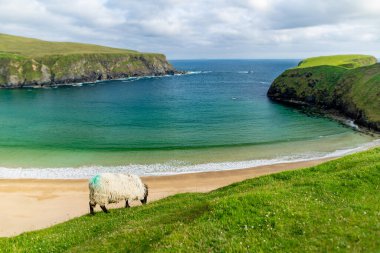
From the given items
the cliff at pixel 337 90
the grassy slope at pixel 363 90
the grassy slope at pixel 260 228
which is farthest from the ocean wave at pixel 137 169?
the grassy slope at pixel 363 90

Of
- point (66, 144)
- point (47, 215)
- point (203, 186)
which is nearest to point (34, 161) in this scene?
point (66, 144)

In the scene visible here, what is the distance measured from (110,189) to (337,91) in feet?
326

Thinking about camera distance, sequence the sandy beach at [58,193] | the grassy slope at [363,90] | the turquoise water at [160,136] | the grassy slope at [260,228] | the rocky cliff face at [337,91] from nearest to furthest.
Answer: the grassy slope at [260,228] → the sandy beach at [58,193] → the turquoise water at [160,136] → the grassy slope at [363,90] → the rocky cliff face at [337,91]

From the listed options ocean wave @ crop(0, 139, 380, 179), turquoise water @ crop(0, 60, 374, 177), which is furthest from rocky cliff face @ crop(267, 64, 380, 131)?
ocean wave @ crop(0, 139, 380, 179)

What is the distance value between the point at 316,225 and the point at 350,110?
88.2 metres

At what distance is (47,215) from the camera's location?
36.5 meters

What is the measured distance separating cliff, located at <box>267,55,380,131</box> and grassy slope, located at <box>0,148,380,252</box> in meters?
66.5

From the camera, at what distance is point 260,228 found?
14.3 meters

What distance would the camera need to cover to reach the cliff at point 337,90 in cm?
8606

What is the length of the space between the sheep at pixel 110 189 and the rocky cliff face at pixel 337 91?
221ft

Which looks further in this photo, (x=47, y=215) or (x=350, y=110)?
(x=350, y=110)

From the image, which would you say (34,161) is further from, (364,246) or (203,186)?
(364,246)

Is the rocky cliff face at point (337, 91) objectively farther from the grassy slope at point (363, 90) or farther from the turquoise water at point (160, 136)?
the turquoise water at point (160, 136)

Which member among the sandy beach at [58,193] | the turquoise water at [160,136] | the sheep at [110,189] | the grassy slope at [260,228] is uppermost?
the grassy slope at [260,228]
